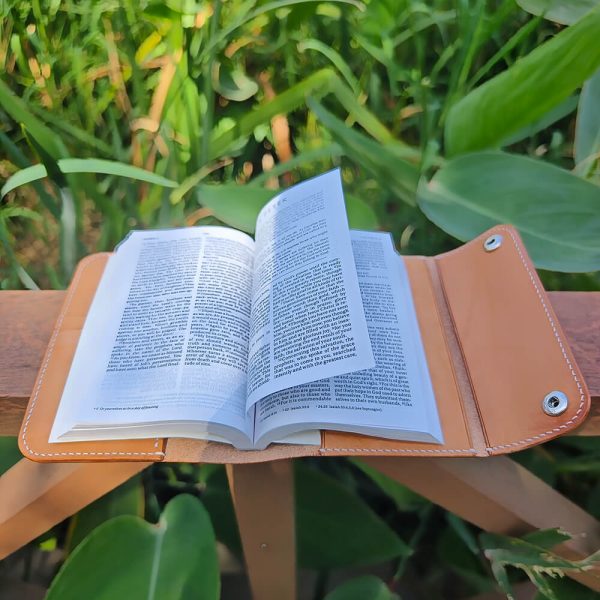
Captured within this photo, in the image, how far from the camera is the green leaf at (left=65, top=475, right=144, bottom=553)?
0.64 meters

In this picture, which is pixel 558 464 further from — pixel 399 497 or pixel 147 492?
pixel 147 492

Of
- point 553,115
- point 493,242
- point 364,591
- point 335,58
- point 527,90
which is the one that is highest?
point 335,58

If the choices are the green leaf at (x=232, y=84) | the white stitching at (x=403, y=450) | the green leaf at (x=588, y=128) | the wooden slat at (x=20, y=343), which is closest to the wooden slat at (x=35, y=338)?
the wooden slat at (x=20, y=343)

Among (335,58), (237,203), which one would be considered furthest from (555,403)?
(335,58)

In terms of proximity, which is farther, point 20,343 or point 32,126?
point 32,126

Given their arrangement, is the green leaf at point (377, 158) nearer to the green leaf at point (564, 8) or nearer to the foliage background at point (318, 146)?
the foliage background at point (318, 146)

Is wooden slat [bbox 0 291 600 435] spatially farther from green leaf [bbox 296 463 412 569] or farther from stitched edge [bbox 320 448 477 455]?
green leaf [bbox 296 463 412 569]

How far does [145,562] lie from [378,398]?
26 centimetres

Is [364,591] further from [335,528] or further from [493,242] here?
[493,242]

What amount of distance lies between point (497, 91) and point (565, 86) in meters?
0.07

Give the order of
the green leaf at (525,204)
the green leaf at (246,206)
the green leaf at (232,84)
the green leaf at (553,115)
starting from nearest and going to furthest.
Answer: the green leaf at (525,204), the green leaf at (246,206), the green leaf at (553,115), the green leaf at (232,84)

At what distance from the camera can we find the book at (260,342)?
0.41 metres

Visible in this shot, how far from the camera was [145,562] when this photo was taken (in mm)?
498

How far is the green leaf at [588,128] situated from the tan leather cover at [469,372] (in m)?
0.32
